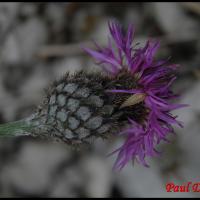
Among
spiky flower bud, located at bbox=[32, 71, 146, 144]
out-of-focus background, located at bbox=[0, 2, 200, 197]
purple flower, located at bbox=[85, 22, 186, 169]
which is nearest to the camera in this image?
spiky flower bud, located at bbox=[32, 71, 146, 144]

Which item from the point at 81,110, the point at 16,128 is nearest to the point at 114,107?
the point at 81,110

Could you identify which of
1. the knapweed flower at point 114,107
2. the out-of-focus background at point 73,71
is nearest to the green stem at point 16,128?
the knapweed flower at point 114,107

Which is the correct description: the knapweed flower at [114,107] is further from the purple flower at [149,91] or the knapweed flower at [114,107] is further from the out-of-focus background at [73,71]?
the out-of-focus background at [73,71]

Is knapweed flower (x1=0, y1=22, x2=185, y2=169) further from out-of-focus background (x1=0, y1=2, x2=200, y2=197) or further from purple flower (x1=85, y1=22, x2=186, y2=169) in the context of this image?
out-of-focus background (x1=0, y1=2, x2=200, y2=197)

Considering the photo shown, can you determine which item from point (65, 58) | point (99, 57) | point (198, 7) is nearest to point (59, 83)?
point (99, 57)

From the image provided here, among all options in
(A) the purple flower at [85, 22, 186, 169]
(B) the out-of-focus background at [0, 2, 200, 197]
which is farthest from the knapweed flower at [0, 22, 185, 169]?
(B) the out-of-focus background at [0, 2, 200, 197]

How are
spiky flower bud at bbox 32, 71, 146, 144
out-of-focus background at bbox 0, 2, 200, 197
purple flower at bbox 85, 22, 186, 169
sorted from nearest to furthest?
spiky flower bud at bbox 32, 71, 146, 144
purple flower at bbox 85, 22, 186, 169
out-of-focus background at bbox 0, 2, 200, 197

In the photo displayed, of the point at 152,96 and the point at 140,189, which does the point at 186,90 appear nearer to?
the point at 140,189

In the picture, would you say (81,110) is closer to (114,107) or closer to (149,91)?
(114,107)

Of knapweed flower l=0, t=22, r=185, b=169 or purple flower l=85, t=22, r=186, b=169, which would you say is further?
purple flower l=85, t=22, r=186, b=169
